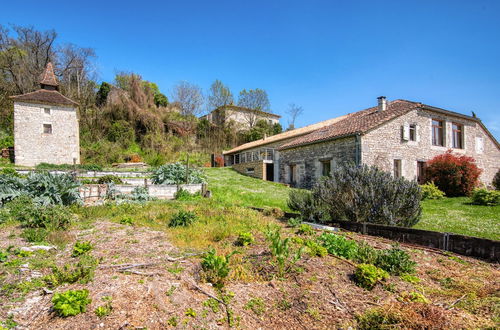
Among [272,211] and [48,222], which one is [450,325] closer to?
[272,211]

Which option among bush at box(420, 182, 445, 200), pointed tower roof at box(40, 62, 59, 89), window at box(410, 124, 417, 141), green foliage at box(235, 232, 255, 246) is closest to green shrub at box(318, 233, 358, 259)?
green foliage at box(235, 232, 255, 246)

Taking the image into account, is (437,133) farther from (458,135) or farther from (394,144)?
(394,144)

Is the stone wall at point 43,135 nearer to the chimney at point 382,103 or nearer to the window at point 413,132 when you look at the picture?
the chimney at point 382,103

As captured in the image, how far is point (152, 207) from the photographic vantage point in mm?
8836

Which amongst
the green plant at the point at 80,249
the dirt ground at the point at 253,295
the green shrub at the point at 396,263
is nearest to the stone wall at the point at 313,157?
the green shrub at the point at 396,263

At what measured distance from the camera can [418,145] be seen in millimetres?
17266

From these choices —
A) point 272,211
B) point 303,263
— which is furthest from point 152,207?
point 303,263

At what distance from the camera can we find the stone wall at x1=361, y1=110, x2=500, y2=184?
15648mm

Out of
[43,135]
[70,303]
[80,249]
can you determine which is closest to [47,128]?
[43,135]

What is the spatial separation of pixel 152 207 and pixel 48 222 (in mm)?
3155

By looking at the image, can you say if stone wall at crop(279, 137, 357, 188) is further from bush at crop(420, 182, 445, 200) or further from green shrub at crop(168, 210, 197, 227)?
green shrub at crop(168, 210, 197, 227)

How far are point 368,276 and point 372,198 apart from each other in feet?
11.6

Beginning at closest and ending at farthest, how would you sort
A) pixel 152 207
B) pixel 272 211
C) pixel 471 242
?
1. pixel 471 242
2. pixel 272 211
3. pixel 152 207

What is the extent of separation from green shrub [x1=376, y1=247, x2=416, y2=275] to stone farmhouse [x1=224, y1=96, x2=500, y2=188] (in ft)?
37.7
